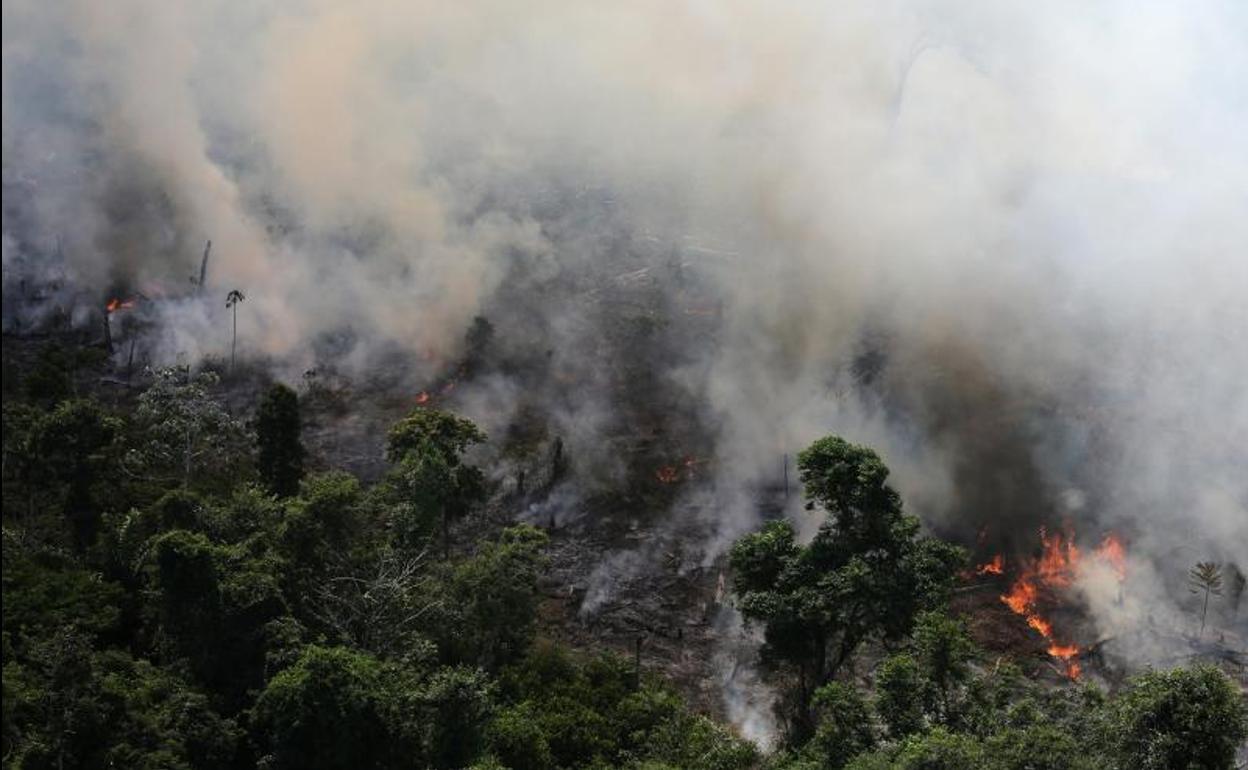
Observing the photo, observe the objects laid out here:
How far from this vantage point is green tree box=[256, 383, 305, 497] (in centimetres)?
6312

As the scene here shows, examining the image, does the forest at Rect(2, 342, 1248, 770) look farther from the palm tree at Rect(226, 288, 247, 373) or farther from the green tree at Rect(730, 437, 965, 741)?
the palm tree at Rect(226, 288, 247, 373)

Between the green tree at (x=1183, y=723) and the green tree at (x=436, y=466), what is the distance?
3345cm

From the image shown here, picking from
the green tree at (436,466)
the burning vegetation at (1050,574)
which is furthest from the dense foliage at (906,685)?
the green tree at (436,466)

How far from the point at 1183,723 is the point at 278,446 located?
4583cm

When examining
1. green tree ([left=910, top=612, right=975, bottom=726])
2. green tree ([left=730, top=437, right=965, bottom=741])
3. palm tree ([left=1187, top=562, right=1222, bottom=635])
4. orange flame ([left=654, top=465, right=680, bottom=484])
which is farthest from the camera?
orange flame ([left=654, top=465, right=680, bottom=484])

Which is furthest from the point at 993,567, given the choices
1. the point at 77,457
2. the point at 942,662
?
the point at 77,457

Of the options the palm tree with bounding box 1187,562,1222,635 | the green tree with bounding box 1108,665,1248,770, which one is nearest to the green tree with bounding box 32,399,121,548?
the green tree with bounding box 1108,665,1248,770

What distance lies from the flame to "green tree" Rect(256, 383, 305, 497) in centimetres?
3539

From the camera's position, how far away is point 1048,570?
59.1 m

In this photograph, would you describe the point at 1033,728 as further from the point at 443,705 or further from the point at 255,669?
the point at 255,669

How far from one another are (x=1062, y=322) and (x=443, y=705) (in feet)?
155

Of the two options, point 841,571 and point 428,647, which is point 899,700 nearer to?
point 841,571

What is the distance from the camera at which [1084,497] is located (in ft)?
204

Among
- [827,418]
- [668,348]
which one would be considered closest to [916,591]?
[827,418]
